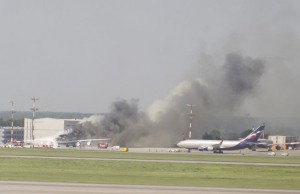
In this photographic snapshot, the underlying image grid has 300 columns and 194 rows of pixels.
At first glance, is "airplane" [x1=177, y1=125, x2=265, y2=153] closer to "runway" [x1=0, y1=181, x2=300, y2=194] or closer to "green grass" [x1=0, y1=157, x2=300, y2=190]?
"green grass" [x1=0, y1=157, x2=300, y2=190]

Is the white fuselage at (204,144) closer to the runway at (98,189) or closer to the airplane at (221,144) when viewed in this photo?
the airplane at (221,144)

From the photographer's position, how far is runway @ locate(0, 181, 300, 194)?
47.8 m

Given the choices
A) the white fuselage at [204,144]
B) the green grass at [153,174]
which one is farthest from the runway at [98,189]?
the white fuselage at [204,144]

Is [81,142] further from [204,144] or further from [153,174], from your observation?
[153,174]

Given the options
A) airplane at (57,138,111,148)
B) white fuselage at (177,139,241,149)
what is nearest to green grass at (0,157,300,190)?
white fuselage at (177,139,241,149)

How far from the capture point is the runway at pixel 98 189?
47.8m

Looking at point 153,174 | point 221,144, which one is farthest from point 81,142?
point 153,174

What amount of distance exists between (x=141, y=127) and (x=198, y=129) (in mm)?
19620

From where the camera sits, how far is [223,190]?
53.3 m

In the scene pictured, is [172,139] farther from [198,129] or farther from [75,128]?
[75,128]

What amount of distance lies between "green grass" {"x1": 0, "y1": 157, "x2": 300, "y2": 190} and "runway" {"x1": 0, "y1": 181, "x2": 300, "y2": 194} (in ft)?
11.6

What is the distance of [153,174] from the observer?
68.5 metres

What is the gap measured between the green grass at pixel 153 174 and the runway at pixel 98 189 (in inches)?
140

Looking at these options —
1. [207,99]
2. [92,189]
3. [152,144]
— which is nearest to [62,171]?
[92,189]
